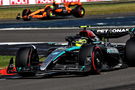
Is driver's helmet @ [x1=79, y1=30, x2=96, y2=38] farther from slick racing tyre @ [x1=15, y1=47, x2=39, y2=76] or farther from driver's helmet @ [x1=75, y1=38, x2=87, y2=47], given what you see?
slick racing tyre @ [x1=15, y1=47, x2=39, y2=76]

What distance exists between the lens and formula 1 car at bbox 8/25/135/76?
10492mm

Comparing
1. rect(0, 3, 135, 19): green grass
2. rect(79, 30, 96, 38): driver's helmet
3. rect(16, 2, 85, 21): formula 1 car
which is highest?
rect(79, 30, 96, 38): driver's helmet

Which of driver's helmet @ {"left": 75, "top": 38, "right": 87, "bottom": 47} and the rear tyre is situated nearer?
driver's helmet @ {"left": 75, "top": 38, "right": 87, "bottom": 47}

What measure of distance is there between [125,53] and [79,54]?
5.73 feet

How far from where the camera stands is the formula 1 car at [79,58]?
34.4ft

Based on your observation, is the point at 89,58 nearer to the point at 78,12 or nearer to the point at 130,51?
the point at 130,51

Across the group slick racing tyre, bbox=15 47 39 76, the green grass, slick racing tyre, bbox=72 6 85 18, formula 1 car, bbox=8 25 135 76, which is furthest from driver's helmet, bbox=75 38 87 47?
the green grass

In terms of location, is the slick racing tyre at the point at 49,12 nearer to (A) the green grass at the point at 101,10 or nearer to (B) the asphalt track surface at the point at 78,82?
(A) the green grass at the point at 101,10

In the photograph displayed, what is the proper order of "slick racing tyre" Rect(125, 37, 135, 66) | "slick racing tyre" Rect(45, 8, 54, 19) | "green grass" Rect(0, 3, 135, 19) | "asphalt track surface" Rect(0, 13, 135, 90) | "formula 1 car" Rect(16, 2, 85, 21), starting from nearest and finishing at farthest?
"asphalt track surface" Rect(0, 13, 135, 90) → "slick racing tyre" Rect(125, 37, 135, 66) → "slick racing tyre" Rect(45, 8, 54, 19) → "formula 1 car" Rect(16, 2, 85, 21) → "green grass" Rect(0, 3, 135, 19)

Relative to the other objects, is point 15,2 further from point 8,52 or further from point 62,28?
point 8,52

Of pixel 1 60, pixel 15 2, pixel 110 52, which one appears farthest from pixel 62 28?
pixel 15 2

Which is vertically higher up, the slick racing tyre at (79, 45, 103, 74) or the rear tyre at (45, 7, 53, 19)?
the slick racing tyre at (79, 45, 103, 74)

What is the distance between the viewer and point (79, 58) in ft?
34.5

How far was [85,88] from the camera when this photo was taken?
28.9 ft
